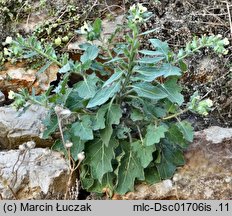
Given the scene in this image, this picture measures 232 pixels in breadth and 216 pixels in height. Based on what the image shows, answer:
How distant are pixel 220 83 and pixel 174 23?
1.49ft

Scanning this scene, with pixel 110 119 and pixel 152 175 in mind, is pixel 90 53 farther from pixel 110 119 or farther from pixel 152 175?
pixel 152 175

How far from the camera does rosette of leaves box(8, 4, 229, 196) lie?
1756mm

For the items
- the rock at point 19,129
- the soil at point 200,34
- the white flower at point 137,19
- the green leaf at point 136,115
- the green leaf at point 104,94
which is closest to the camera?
the white flower at point 137,19

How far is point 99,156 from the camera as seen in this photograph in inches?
73.0

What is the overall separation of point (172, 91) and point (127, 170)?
375mm

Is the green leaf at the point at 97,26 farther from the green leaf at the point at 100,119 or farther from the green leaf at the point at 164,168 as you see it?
the green leaf at the point at 164,168

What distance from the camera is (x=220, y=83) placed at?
246cm

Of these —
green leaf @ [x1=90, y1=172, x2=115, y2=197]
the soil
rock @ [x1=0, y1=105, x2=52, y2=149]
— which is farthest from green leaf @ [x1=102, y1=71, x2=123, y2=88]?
the soil

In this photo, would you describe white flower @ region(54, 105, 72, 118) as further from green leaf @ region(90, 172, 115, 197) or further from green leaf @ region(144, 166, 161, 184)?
green leaf @ region(144, 166, 161, 184)

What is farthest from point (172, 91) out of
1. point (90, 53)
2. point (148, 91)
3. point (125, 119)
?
point (90, 53)

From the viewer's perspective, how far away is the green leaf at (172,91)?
178cm

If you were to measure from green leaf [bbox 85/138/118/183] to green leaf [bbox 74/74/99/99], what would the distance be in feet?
0.72

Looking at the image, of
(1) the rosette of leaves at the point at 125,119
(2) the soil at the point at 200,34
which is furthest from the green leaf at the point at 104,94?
(2) the soil at the point at 200,34

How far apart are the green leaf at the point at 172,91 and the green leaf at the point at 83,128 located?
33 cm
